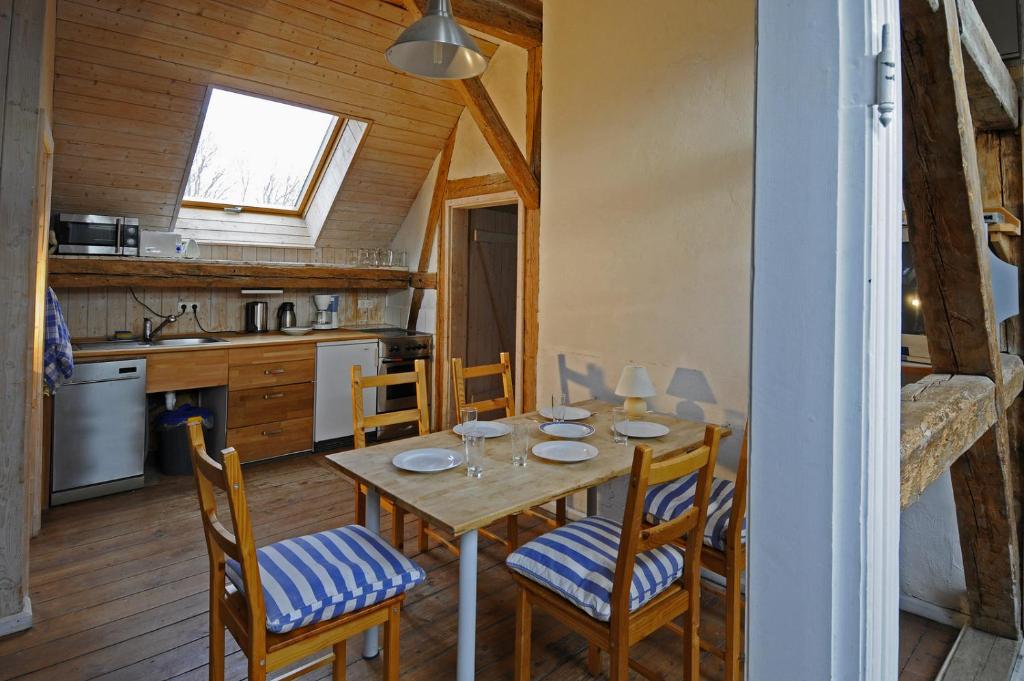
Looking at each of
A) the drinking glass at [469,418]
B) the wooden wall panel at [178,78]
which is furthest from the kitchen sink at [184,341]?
the drinking glass at [469,418]

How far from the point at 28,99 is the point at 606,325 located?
2.64m

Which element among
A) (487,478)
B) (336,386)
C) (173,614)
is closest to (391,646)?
(487,478)

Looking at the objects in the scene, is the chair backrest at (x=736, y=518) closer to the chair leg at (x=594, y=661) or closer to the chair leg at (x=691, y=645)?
the chair leg at (x=691, y=645)

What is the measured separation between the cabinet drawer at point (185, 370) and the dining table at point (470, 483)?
2.34 metres

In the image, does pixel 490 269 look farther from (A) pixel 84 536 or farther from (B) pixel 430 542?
(A) pixel 84 536

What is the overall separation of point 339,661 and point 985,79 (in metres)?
2.40

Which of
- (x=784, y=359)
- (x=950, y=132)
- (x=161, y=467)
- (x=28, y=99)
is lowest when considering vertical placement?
(x=161, y=467)

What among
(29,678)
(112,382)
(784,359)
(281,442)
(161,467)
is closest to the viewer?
(784,359)

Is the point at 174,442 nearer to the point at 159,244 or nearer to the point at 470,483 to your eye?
the point at 159,244

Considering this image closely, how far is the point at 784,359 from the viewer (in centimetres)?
69

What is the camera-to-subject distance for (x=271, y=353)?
4.20 metres

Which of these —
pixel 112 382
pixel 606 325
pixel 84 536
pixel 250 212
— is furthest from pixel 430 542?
pixel 250 212

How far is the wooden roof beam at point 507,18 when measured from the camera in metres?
3.40

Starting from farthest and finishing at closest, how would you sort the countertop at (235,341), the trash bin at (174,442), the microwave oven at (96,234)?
the trash bin at (174,442), the microwave oven at (96,234), the countertop at (235,341)
